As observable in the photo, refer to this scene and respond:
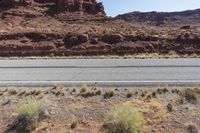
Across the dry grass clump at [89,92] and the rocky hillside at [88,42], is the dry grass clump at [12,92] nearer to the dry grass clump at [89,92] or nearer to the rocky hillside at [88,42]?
the dry grass clump at [89,92]

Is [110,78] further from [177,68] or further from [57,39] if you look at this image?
[57,39]

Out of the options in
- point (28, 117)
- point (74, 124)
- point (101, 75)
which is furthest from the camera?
point (101, 75)

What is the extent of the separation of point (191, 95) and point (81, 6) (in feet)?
236

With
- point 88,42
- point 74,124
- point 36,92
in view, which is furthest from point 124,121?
point 88,42

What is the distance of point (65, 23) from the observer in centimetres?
7575

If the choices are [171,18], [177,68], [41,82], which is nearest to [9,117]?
[41,82]

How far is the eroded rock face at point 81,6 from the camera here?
8456 cm

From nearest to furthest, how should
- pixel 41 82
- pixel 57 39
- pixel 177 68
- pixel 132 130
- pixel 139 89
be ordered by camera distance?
pixel 132 130, pixel 139 89, pixel 41 82, pixel 177 68, pixel 57 39

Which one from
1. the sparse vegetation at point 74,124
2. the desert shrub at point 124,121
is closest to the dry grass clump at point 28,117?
the sparse vegetation at point 74,124

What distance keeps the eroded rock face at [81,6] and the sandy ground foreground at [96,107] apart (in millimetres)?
67649

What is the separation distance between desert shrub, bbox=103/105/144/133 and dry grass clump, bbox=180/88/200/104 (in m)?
2.19

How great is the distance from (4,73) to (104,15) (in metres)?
63.3

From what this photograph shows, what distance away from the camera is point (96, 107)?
15.8 m

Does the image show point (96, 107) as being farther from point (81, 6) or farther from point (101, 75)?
point (81, 6)
